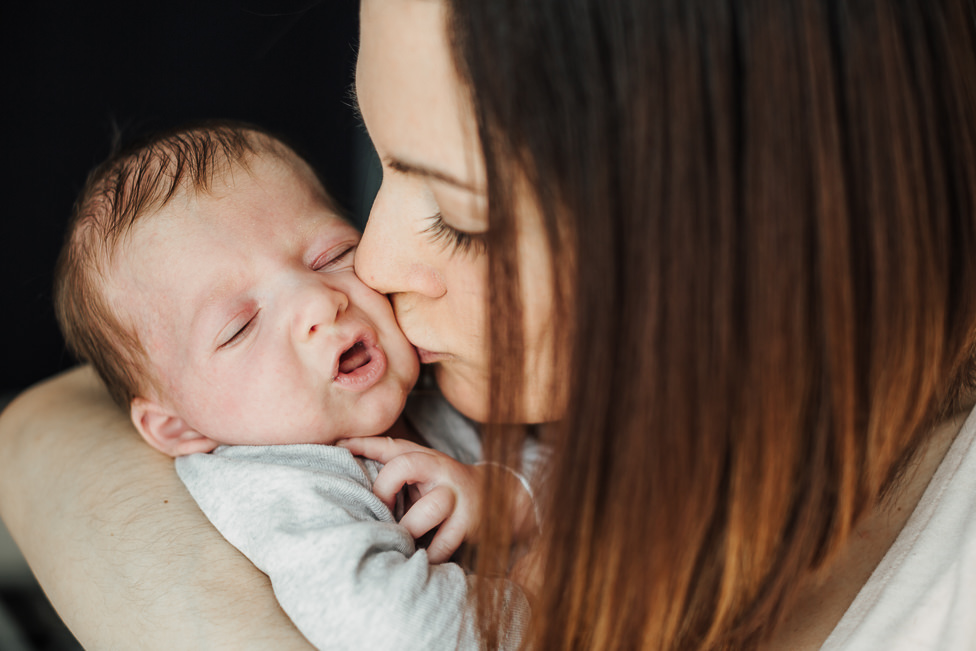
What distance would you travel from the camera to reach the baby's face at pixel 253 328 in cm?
108

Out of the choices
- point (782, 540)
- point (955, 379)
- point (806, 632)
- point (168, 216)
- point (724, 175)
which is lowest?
point (806, 632)

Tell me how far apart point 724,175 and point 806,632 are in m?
0.58

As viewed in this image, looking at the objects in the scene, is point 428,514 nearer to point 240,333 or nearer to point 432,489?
point 432,489

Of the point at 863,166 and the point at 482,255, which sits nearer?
the point at 863,166

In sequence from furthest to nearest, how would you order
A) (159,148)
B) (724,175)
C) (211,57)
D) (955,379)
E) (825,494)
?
(211,57) < (159,148) < (955,379) < (825,494) < (724,175)

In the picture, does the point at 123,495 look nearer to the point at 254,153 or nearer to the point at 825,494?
the point at 254,153

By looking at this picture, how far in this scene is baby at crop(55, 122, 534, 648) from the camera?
1.02 m

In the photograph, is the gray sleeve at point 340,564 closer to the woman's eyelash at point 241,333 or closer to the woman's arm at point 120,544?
the woman's arm at point 120,544

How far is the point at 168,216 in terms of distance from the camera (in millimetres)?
1124

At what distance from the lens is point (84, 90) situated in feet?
7.04

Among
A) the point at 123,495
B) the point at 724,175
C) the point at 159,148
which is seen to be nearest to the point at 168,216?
the point at 159,148

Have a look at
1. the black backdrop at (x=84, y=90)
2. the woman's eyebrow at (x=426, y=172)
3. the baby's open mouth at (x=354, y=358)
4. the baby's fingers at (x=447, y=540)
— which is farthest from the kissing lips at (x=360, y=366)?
the black backdrop at (x=84, y=90)

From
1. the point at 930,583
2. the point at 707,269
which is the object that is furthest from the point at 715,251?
the point at 930,583

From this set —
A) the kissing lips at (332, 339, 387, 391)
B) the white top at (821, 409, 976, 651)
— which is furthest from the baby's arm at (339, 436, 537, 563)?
the white top at (821, 409, 976, 651)
